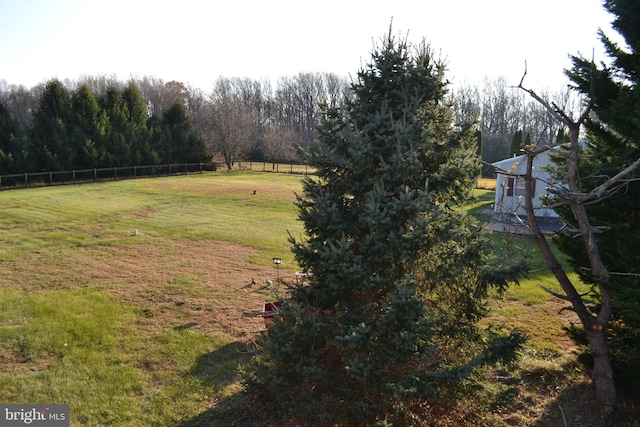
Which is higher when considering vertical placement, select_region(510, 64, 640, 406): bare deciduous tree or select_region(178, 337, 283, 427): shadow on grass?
select_region(510, 64, 640, 406): bare deciduous tree

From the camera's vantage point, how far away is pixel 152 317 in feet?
31.6

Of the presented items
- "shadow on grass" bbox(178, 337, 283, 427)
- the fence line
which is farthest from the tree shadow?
the fence line

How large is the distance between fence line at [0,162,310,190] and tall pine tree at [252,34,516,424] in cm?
1990

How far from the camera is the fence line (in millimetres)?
30734

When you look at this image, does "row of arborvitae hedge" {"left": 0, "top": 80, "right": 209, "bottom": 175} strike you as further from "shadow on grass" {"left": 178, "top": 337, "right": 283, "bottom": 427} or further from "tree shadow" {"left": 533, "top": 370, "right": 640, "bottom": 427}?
"tree shadow" {"left": 533, "top": 370, "right": 640, "bottom": 427}

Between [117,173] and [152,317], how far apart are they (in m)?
30.9

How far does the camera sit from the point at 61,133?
34594mm

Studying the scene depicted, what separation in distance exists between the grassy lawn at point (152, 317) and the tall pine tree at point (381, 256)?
123 centimetres

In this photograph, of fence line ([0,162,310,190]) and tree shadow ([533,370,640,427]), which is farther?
fence line ([0,162,310,190])

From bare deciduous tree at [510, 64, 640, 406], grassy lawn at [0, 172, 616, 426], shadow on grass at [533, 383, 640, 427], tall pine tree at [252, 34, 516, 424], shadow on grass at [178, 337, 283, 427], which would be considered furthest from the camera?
grassy lawn at [0, 172, 616, 426]

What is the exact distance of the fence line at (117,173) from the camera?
3073cm

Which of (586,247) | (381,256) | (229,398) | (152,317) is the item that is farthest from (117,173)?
(586,247)

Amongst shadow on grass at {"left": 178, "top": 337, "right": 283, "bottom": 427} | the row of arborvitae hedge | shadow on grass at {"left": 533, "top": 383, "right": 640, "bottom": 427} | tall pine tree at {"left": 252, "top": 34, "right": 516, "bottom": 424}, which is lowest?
shadow on grass at {"left": 178, "top": 337, "right": 283, "bottom": 427}

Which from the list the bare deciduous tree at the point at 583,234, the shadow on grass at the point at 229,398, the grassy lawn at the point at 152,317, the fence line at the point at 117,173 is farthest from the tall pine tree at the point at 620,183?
the fence line at the point at 117,173
